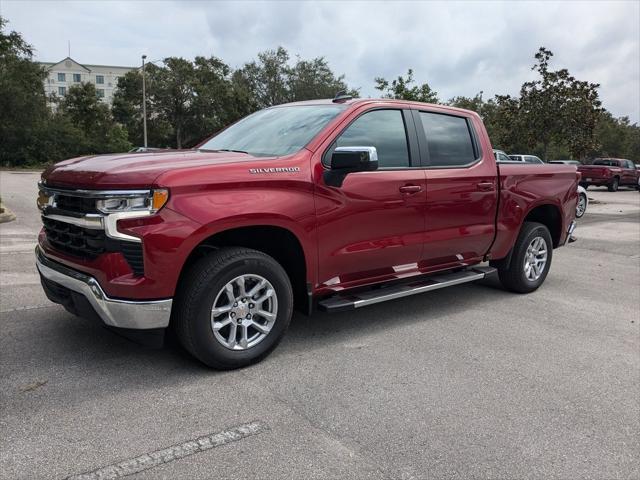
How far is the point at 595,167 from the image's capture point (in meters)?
28.5

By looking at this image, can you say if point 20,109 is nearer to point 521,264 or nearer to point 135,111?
point 135,111

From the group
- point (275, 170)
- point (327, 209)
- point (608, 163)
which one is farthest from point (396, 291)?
point (608, 163)

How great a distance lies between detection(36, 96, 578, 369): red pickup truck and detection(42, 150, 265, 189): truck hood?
13 mm

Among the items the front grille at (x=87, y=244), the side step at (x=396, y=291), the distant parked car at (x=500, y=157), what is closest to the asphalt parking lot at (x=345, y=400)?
the side step at (x=396, y=291)

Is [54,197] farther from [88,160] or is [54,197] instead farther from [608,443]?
[608,443]

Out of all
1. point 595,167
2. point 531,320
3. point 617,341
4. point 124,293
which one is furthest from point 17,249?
point 595,167

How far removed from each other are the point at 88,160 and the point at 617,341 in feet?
14.9

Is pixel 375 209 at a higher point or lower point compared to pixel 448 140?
lower

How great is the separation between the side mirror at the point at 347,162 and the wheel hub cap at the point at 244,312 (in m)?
0.92

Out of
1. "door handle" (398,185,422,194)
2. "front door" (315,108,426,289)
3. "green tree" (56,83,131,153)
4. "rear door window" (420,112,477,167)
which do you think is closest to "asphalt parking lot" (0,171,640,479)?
"front door" (315,108,426,289)

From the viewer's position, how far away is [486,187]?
17.4 ft

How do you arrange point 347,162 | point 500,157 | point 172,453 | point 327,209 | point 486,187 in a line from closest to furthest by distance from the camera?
point 172,453, point 347,162, point 327,209, point 486,187, point 500,157

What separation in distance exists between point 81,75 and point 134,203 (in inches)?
4921

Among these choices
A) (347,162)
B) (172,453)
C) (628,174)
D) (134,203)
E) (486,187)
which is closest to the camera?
(172,453)
